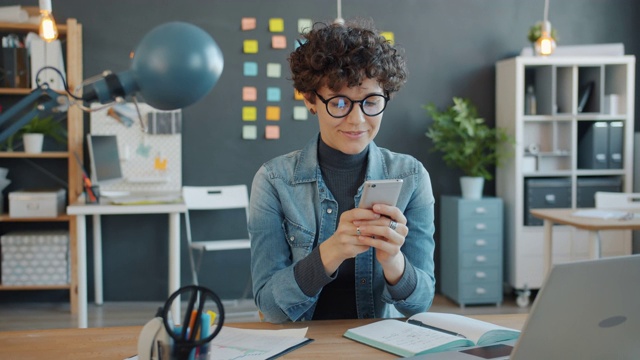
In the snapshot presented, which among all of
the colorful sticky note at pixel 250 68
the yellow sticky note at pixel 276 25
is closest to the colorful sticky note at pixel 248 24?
the yellow sticky note at pixel 276 25

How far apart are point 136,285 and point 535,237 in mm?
2941

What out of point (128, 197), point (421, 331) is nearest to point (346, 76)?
point (421, 331)

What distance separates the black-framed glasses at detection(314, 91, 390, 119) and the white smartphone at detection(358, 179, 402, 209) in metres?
0.34

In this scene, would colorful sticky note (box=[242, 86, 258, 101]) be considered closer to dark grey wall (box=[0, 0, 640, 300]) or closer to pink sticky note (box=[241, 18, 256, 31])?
dark grey wall (box=[0, 0, 640, 300])

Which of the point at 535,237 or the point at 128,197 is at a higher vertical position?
the point at 128,197

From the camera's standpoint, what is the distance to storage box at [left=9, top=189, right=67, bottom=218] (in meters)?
4.47

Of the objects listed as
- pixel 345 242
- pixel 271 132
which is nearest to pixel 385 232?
pixel 345 242

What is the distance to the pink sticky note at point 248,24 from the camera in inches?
199

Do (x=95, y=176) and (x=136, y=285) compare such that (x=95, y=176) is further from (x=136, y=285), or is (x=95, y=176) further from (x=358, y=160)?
(x=358, y=160)

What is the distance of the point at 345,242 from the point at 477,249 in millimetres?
3588

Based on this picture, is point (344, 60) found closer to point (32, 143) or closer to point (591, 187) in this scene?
point (32, 143)

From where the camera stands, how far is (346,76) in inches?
64.8

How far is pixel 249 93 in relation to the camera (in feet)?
16.7

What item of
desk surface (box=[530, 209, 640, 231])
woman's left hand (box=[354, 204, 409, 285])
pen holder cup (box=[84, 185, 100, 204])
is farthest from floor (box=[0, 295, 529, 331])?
woman's left hand (box=[354, 204, 409, 285])
